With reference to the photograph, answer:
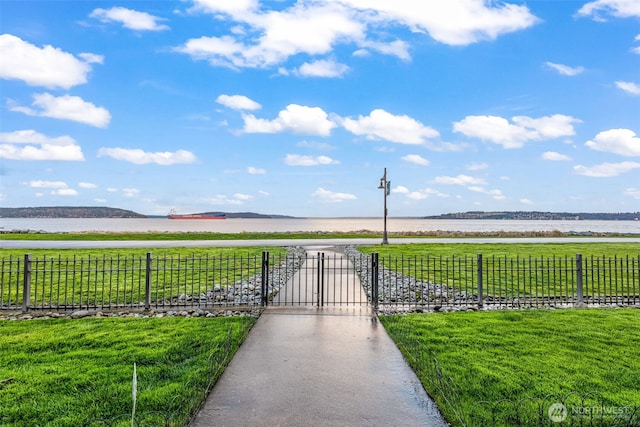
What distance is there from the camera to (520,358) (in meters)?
6.37

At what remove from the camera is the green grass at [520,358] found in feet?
16.0

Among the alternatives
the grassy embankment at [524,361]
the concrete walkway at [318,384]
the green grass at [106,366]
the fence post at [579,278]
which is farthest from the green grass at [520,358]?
the green grass at [106,366]

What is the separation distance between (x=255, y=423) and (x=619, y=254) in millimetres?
26480

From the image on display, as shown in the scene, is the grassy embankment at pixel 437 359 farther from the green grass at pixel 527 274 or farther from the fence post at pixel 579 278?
the green grass at pixel 527 274

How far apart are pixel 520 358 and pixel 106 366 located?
688cm

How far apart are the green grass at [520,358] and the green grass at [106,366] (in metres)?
3.35

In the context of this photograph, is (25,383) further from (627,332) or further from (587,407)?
(627,332)

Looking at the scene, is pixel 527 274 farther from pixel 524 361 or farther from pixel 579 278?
pixel 524 361

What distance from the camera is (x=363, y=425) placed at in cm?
428

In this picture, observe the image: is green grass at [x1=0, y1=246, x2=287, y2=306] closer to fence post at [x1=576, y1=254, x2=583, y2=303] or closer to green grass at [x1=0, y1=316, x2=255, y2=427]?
green grass at [x1=0, y1=316, x2=255, y2=427]

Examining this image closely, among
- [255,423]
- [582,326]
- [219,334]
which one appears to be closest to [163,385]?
[255,423]

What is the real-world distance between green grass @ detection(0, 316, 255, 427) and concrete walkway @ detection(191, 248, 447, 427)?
1.33ft

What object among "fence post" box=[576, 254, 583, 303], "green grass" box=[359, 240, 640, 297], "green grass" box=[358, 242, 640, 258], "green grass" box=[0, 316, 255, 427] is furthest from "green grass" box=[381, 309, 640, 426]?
"green grass" box=[358, 242, 640, 258]

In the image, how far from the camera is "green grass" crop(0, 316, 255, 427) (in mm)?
4626
